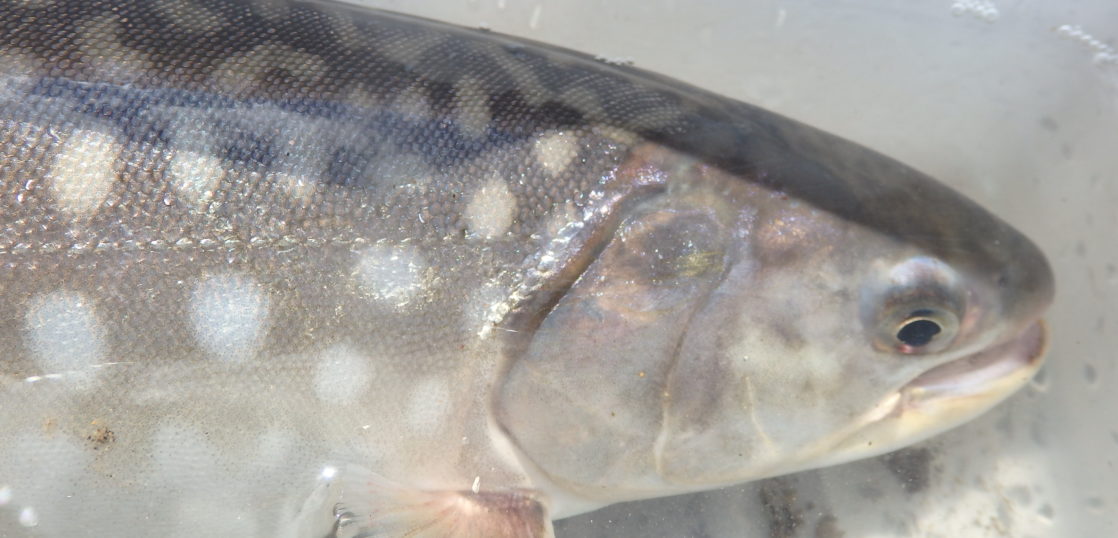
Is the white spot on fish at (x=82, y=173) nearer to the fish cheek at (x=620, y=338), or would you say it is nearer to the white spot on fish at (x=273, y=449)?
the white spot on fish at (x=273, y=449)

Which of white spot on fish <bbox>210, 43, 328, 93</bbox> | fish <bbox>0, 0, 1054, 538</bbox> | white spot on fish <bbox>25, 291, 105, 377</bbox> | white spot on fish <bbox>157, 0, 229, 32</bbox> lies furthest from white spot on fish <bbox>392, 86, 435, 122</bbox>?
white spot on fish <bbox>25, 291, 105, 377</bbox>

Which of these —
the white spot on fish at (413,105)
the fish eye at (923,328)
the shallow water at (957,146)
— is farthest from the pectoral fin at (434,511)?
the fish eye at (923,328)

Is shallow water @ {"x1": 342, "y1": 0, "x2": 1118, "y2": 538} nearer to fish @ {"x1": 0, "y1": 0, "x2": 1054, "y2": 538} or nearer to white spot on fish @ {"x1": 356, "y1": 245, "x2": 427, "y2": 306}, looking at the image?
fish @ {"x1": 0, "y1": 0, "x2": 1054, "y2": 538}

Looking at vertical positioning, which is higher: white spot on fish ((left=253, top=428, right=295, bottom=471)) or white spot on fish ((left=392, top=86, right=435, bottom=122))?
white spot on fish ((left=392, top=86, right=435, bottom=122))

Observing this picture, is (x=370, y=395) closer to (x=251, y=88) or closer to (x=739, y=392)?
(x=251, y=88)

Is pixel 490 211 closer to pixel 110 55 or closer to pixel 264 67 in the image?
pixel 264 67
